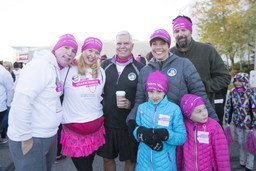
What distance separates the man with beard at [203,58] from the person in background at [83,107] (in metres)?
1.16

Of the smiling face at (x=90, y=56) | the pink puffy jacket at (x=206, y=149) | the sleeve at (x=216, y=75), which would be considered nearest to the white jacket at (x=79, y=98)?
the smiling face at (x=90, y=56)

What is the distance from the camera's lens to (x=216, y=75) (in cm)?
270

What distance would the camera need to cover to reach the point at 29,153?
5.96 ft

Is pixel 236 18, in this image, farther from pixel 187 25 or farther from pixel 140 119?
pixel 140 119

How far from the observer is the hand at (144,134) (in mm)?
1903

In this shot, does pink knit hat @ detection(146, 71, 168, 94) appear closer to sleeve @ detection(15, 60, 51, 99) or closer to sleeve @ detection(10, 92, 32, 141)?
sleeve @ detection(15, 60, 51, 99)

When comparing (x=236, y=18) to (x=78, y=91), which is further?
(x=236, y=18)

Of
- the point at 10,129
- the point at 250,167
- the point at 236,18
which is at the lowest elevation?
the point at 250,167

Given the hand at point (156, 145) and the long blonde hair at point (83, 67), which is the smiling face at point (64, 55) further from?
the hand at point (156, 145)

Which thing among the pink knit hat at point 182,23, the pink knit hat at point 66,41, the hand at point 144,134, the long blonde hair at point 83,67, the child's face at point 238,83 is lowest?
the hand at point 144,134

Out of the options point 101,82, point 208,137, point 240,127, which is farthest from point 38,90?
point 240,127

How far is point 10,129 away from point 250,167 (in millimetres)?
3675

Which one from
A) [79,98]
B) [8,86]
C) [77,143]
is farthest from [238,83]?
[8,86]

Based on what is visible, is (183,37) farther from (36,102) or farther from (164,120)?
(36,102)
